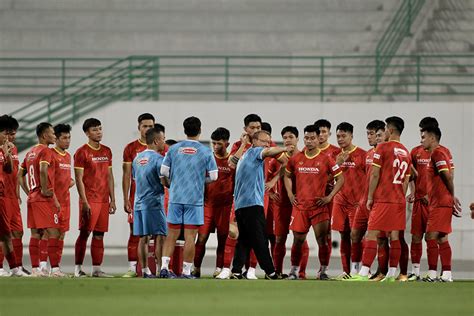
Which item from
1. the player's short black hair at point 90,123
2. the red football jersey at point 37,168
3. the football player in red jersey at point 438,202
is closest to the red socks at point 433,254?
the football player in red jersey at point 438,202

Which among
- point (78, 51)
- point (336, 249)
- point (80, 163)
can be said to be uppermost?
point (78, 51)

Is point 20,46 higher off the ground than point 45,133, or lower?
higher

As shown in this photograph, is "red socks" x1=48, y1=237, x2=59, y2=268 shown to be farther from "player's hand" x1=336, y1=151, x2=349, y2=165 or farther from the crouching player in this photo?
"player's hand" x1=336, y1=151, x2=349, y2=165

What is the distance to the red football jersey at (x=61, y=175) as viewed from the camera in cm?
1595

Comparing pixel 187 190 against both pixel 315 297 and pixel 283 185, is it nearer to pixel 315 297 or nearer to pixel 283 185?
pixel 283 185

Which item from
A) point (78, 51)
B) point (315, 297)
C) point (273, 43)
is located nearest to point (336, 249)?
point (273, 43)

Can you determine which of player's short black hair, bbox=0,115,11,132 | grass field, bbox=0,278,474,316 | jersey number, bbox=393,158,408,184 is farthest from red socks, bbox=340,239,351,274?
player's short black hair, bbox=0,115,11,132

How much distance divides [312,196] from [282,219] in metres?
0.69

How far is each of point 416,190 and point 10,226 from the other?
5318 millimetres

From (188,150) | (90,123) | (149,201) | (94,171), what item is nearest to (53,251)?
(94,171)

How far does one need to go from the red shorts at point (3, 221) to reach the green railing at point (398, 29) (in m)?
15.4

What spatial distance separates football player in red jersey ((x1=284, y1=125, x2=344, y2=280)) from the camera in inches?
607

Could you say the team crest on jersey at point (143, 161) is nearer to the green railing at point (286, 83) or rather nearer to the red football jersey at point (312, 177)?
the red football jersey at point (312, 177)

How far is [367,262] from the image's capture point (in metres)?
14.5
